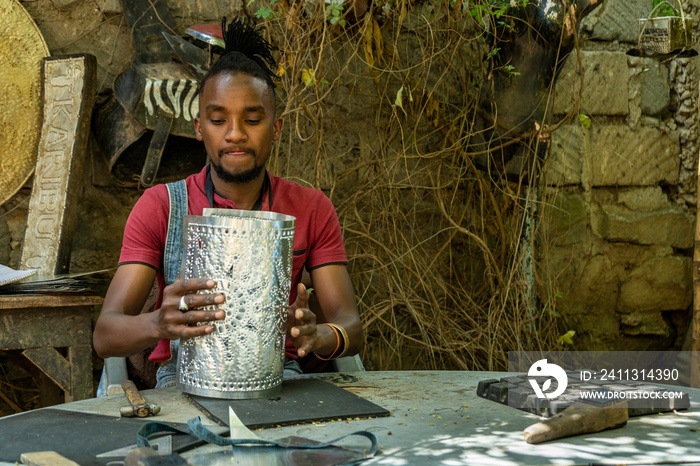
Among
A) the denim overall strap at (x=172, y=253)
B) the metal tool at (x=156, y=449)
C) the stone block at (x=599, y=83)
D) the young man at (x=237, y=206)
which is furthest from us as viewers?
the stone block at (x=599, y=83)

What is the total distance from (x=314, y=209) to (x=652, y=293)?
2.47 meters

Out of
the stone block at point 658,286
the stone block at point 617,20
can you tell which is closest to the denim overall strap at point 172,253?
the stone block at point 617,20

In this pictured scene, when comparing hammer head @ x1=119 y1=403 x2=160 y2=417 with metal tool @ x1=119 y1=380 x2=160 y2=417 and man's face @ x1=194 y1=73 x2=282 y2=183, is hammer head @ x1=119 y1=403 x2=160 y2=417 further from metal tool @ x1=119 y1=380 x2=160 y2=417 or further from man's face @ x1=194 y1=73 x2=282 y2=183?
man's face @ x1=194 y1=73 x2=282 y2=183

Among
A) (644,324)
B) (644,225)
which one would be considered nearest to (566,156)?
(644,225)

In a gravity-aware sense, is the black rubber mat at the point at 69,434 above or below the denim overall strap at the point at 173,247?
below

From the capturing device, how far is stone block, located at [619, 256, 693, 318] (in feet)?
12.1

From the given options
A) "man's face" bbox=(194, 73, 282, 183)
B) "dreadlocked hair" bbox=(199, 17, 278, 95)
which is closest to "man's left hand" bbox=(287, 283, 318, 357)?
"man's face" bbox=(194, 73, 282, 183)

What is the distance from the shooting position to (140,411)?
127 cm

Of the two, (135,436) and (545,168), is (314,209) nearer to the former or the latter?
(135,436)

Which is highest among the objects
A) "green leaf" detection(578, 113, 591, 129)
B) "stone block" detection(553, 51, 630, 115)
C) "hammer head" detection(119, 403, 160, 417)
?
"stone block" detection(553, 51, 630, 115)

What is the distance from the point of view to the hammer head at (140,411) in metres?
1.27

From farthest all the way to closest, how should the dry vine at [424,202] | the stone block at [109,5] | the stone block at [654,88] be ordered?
the stone block at [654,88], the dry vine at [424,202], the stone block at [109,5]

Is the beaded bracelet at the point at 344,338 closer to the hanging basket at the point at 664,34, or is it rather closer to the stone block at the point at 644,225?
the stone block at the point at 644,225

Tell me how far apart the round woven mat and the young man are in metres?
1.07
